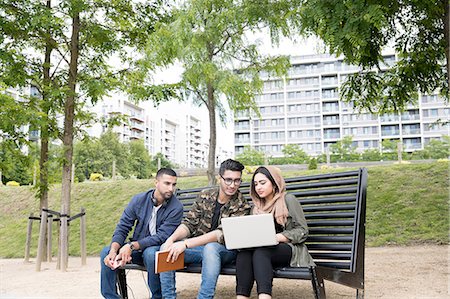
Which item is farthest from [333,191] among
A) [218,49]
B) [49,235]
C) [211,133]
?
[218,49]

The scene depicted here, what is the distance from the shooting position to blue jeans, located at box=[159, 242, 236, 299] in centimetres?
318

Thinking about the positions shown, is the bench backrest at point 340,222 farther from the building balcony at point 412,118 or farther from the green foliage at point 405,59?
the building balcony at point 412,118

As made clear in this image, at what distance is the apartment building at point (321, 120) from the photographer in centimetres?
6581

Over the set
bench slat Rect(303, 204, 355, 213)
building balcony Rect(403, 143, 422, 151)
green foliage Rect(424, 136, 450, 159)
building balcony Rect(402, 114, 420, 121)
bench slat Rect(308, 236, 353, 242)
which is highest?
building balcony Rect(402, 114, 420, 121)

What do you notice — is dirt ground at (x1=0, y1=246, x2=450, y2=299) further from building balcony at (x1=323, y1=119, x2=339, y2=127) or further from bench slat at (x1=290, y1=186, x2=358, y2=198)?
building balcony at (x1=323, y1=119, x2=339, y2=127)

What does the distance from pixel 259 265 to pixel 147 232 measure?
1.11m

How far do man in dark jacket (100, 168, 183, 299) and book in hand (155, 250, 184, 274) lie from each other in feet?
0.72

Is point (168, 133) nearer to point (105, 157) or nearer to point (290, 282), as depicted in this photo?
point (105, 157)

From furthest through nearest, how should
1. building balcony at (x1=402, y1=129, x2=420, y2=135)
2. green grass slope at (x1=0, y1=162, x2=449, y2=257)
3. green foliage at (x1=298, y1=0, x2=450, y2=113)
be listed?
building balcony at (x1=402, y1=129, x2=420, y2=135), green grass slope at (x1=0, y1=162, x2=449, y2=257), green foliage at (x1=298, y1=0, x2=450, y2=113)

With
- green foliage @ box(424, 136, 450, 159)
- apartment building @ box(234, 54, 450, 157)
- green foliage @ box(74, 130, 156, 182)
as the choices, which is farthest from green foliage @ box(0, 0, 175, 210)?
apartment building @ box(234, 54, 450, 157)

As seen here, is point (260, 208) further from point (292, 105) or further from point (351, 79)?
point (292, 105)

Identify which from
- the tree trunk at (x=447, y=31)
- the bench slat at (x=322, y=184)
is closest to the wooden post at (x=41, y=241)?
the bench slat at (x=322, y=184)

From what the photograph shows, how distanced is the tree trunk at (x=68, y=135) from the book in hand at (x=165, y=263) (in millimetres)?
4423

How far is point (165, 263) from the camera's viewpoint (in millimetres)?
3289
